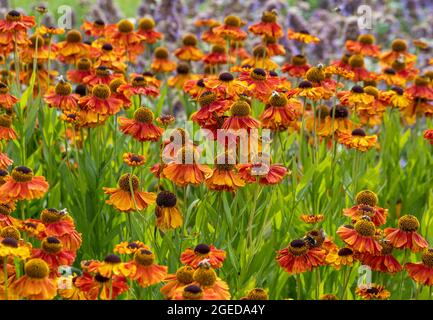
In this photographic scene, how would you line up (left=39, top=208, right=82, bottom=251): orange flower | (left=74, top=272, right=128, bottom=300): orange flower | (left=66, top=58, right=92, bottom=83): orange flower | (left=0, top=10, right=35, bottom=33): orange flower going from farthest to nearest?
1. (left=66, top=58, right=92, bottom=83): orange flower
2. (left=0, top=10, right=35, bottom=33): orange flower
3. (left=39, top=208, right=82, bottom=251): orange flower
4. (left=74, top=272, right=128, bottom=300): orange flower

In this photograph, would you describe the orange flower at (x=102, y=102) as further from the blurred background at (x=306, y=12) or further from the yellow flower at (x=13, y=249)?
the blurred background at (x=306, y=12)

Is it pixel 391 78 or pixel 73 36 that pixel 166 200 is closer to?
pixel 73 36

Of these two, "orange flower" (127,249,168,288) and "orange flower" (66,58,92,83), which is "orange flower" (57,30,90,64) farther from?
"orange flower" (127,249,168,288)

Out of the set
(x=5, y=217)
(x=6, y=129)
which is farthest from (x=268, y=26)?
(x=5, y=217)

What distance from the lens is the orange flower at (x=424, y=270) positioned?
2.58m

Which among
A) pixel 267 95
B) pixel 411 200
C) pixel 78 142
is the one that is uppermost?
pixel 267 95

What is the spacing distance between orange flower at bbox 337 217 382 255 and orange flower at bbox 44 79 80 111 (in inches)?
51.9

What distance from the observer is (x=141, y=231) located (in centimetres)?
297

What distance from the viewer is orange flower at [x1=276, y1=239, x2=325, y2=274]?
2.59 meters

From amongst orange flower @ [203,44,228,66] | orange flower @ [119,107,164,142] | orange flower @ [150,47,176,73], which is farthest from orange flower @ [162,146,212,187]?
orange flower @ [150,47,176,73]

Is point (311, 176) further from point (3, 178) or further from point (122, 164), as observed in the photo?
point (3, 178)

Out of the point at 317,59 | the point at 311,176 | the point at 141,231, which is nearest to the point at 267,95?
the point at 311,176
